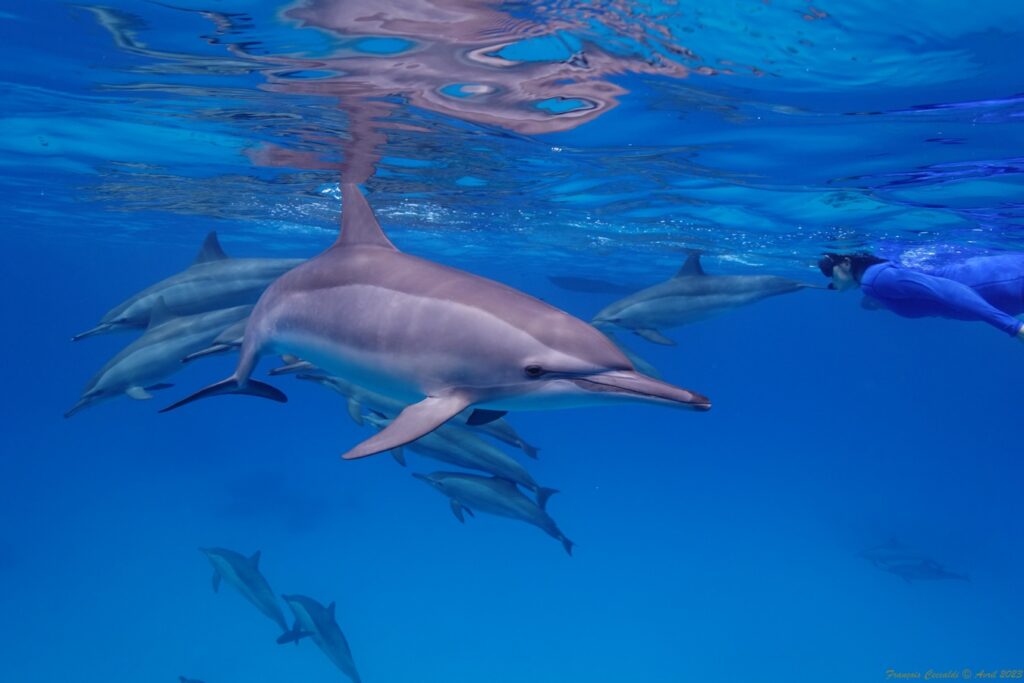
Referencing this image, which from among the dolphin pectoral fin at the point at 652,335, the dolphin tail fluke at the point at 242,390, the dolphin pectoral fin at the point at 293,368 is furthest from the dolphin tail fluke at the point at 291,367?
the dolphin pectoral fin at the point at 652,335

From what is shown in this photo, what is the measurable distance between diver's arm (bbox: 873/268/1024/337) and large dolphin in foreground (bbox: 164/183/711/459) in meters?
5.34

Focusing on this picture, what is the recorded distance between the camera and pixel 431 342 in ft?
14.1

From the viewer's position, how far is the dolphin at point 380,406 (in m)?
7.96

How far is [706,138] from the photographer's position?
37.0 ft

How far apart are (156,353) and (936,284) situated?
9.31m

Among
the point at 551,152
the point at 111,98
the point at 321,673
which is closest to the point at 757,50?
the point at 551,152

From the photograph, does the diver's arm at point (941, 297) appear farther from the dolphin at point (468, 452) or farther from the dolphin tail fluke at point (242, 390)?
the dolphin tail fluke at point (242, 390)

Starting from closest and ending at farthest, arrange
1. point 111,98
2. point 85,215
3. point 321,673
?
point 111,98, point 321,673, point 85,215

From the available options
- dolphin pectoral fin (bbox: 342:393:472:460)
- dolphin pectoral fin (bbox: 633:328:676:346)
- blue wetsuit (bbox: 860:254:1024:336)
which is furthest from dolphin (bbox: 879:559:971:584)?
dolphin pectoral fin (bbox: 342:393:472:460)

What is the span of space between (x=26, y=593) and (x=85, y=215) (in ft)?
52.8

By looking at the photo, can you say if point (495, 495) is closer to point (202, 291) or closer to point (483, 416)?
point (202, 291)

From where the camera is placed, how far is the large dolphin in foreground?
3.76 m

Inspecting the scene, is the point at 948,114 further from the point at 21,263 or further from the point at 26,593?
the point at 21,263

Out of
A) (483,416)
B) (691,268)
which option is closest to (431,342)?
(483,416)
